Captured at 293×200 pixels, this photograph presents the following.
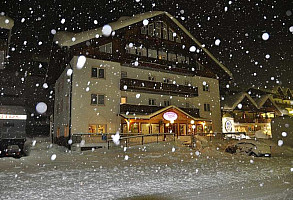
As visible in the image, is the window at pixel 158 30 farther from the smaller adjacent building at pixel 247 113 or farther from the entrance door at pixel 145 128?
the smaller adjacent building at pixel 247 113

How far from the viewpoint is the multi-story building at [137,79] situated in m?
22.5

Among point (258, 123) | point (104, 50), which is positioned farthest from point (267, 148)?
point (258, 123)

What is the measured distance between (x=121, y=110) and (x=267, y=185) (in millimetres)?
17487

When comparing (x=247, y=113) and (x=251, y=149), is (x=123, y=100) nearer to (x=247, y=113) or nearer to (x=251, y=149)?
(x=251, y=149)

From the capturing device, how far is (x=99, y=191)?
6.54 metres

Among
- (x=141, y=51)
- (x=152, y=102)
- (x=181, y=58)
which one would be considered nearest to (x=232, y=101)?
(x=181, y=58)

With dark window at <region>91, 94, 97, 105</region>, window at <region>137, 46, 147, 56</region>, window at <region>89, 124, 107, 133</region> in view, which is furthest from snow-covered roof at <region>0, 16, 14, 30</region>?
window at <region>137, 46, 147, 56</region>

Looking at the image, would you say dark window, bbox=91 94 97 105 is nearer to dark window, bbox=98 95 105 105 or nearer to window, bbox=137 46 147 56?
dark window, bbox=98 95 105 105

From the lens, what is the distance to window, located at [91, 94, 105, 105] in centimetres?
2268

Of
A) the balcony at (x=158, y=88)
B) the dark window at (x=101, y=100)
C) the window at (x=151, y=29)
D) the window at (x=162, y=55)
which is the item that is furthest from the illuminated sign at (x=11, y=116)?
the window at (x=162, y=55)

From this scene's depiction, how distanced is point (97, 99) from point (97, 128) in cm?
285

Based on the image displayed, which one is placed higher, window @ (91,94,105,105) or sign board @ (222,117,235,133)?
window @ (91,94,105,105)

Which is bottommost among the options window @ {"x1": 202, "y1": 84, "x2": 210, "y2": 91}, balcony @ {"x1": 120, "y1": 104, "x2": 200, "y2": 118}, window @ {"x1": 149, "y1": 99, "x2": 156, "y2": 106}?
balcony @ {"x1": 120, "y1": 104, "x2": 200, "y2": 118}

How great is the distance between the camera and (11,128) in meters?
15.4
